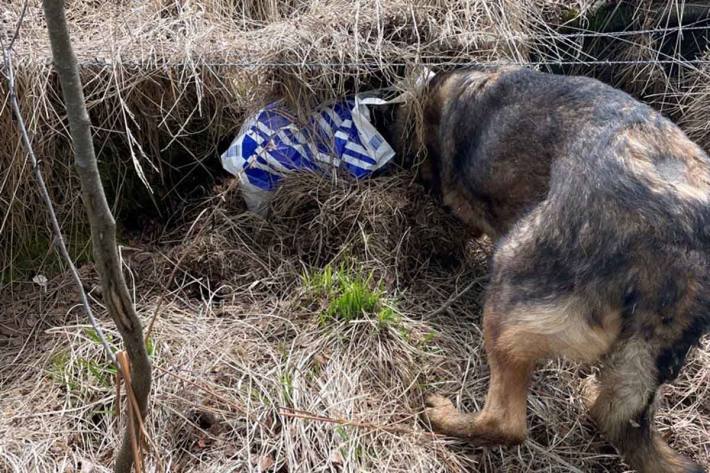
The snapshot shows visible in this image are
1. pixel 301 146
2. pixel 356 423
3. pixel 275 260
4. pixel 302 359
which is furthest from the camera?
pixel 301 146

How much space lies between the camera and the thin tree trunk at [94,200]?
1.48m

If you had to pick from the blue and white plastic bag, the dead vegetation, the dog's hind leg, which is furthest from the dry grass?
the dog's hind leg

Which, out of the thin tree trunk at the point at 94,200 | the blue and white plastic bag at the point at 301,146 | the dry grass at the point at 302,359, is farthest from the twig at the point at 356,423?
the blue and white plastic bag at the point at 301,146

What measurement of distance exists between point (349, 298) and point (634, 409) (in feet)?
4.19

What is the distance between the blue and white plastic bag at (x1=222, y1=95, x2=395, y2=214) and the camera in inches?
153

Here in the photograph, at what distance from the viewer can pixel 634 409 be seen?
8.80ft

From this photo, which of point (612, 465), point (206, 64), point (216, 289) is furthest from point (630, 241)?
point (206, 64)

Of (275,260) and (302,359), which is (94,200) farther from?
(275,260)

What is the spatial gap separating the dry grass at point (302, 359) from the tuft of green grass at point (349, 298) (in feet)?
0.03

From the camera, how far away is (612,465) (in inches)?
122

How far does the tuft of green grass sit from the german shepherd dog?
0.49m

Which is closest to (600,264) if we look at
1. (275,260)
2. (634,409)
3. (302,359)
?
(634,409)

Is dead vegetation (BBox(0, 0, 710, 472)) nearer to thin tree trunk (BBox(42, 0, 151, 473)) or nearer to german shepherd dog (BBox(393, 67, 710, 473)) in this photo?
german shepherd dog (BBox(393, 67, 710, 473))

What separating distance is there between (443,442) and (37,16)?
315 cm
